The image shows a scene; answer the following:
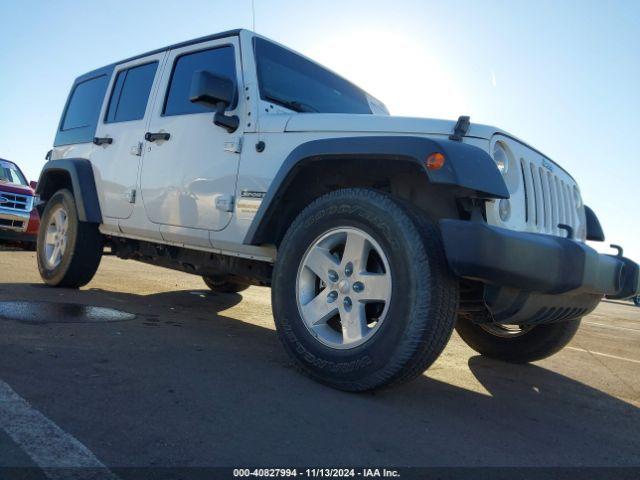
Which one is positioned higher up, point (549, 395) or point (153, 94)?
point (153, 94)

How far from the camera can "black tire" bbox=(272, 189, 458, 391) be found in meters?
2.37

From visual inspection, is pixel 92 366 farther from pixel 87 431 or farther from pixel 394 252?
pixel 394 252

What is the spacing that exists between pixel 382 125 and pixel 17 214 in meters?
9.30

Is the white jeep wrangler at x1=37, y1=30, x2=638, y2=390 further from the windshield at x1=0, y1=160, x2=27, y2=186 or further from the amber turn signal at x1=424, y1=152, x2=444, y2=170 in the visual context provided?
the windshield at x1=0, y1=160, x2=27, y2=186

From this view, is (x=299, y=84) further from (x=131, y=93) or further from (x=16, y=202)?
(x=16, y=202)

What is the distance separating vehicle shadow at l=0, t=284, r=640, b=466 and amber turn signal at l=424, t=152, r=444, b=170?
3.71ft

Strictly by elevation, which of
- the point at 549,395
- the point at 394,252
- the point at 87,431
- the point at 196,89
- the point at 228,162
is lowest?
the point at 549,395

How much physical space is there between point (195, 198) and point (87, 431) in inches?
84.6

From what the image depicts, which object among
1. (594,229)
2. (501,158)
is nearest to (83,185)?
(501,158)

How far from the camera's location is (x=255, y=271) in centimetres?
370

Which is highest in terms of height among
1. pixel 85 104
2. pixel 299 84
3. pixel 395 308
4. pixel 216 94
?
pixel 299 84

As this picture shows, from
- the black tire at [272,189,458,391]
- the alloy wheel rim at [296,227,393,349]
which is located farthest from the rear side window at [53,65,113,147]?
the black tire at [272,189,458,391]

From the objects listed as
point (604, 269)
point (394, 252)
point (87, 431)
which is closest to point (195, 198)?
point (394, 252)

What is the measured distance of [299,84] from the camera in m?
3.85
